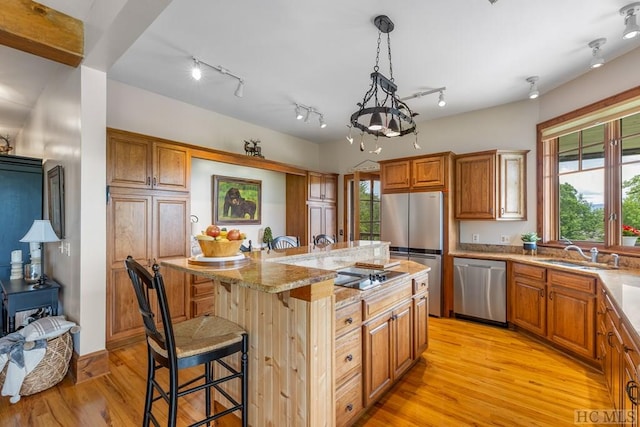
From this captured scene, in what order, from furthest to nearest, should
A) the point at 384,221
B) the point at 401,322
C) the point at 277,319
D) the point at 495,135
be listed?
the point at 384,221
the point at 495,135
the point at 401,322
the point at 277,319

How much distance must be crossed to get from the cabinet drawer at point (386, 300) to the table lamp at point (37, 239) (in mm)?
2861

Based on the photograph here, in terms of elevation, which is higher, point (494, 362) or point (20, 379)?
point (20, 379)

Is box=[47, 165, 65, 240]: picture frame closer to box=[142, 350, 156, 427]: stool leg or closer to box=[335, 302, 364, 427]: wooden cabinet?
box=[142, 350, 156, 427]: stool leg

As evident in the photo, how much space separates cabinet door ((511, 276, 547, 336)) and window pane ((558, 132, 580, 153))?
170 centimetres

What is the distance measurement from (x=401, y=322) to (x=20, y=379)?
2.82 meters

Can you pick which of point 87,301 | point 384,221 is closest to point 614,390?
point 384,221

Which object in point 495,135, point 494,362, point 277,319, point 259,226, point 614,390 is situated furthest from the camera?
point 259,226

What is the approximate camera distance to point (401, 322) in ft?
7.76

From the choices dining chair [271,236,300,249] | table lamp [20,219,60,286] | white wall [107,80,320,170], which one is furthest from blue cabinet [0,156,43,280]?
dining chair [271,236,300,249]

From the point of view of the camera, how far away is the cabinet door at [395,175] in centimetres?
446

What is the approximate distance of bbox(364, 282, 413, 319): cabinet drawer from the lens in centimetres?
197

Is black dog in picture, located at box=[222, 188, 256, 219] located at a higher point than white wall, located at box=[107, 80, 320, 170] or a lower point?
lower

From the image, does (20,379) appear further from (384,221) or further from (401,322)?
(384,221)

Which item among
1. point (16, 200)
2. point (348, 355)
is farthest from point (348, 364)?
point (16, 200)
